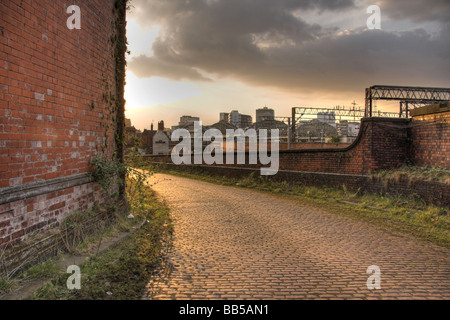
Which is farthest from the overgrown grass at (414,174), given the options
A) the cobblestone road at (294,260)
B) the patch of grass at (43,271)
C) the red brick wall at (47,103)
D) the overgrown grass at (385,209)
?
the patch of grass at (43,271)

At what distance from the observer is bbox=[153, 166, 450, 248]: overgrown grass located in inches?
262

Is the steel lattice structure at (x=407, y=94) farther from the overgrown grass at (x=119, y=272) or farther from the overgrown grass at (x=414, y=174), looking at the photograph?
the overgrown grass at (x=119, y=272)

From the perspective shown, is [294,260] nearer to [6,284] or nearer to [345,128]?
[6,284]

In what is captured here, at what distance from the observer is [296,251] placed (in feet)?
17.0

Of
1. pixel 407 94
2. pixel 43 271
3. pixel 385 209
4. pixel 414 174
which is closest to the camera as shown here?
pixel 43 271

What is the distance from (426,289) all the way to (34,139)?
5.03 m

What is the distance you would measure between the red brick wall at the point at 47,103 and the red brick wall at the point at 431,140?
30.1ft

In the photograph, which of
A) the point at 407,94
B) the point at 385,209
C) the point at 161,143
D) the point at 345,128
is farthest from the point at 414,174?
the point at 161,143

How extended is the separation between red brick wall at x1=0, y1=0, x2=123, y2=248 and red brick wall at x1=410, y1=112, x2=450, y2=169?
919cm

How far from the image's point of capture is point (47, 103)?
425cm

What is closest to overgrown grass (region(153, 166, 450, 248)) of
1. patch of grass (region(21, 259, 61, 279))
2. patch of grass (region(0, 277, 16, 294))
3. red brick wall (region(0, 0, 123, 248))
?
red brick wall (region(0, 0, 123, 248))

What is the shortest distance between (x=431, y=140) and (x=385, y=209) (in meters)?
2.99

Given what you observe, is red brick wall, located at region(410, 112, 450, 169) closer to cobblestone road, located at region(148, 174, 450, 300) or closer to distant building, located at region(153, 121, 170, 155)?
cobblestone road, located at region(148, 174, 450, 300)

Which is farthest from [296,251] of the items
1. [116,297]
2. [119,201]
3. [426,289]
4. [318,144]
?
[318,144]
